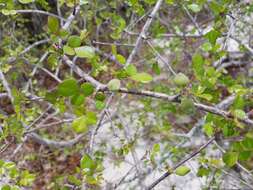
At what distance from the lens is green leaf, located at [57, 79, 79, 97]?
Result: 0.61 m

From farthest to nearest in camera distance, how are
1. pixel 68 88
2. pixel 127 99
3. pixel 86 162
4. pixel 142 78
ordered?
pixel 127 99
pixel 86 162
pixel 142 78
pixel 68 88

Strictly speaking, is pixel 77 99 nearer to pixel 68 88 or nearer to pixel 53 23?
pixel 68 88

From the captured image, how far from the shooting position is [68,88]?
0.62m

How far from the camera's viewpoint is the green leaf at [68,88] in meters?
0.61

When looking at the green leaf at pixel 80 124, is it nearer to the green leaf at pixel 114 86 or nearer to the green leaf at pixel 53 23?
the green leaf at pixel 114 86

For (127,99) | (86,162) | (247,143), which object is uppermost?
(247,143)

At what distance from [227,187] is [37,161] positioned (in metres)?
1.56

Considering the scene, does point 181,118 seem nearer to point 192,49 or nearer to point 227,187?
point 192,49

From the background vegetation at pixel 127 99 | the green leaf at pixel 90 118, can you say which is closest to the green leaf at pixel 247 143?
the background vegetation at pixel 127 99

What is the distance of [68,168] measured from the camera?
10.4ft

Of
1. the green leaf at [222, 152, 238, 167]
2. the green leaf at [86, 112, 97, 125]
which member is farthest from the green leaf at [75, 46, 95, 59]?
the green leaf at [222, 152, 238, 167]

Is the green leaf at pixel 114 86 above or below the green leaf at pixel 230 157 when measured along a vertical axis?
above

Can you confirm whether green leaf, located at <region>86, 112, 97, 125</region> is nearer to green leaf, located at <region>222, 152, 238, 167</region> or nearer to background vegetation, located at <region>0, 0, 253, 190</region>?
background vegetation, located at <region>0, 0, 253, 190</region>

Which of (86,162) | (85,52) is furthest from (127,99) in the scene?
(85,52)
